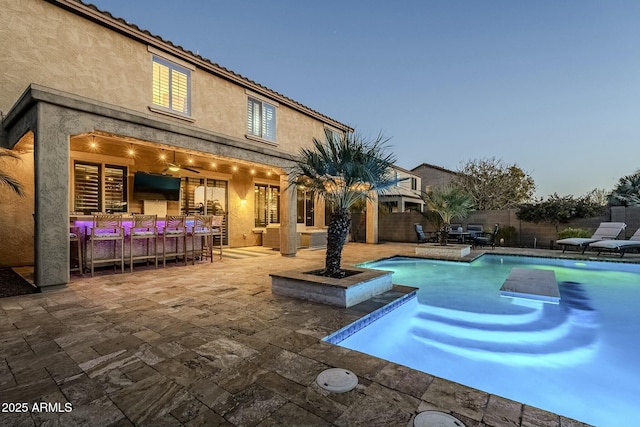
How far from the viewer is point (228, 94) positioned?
11.2 m

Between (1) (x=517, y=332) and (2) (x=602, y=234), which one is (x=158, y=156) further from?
(2) (x=602, y=234)

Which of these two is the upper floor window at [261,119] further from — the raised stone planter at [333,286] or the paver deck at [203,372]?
the paver deck at [203,372]

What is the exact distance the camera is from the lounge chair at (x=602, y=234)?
36.1ft

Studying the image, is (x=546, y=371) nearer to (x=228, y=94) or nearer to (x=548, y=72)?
(x=228, y=94)

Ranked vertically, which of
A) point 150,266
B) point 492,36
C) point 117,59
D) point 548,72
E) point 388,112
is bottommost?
point 150,266

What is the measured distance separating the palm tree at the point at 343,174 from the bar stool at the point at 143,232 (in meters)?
4.95

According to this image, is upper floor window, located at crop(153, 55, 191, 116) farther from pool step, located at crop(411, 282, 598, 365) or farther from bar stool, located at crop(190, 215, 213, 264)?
pool step, located at crop(411, 282, 598, 365)

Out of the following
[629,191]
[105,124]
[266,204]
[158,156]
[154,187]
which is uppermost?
[158,156]

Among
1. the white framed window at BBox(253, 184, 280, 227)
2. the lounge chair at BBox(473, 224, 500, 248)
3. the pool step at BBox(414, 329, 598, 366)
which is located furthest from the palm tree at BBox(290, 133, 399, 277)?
the lounge chair at BBox(473, 224, 500, 248)

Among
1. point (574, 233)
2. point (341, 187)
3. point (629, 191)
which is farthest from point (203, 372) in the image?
point (629, 191)

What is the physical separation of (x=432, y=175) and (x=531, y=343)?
30886mm

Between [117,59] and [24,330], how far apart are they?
8.08 m

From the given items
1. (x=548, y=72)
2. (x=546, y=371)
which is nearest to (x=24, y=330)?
(x=546, y=371)

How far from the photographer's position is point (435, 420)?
1.86 metres
